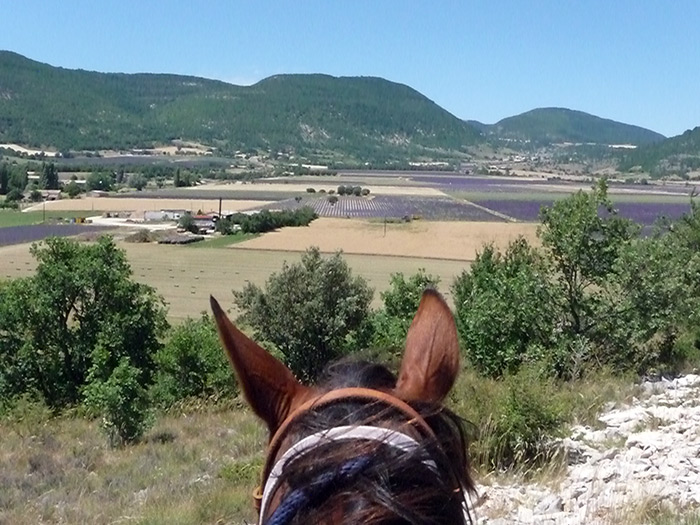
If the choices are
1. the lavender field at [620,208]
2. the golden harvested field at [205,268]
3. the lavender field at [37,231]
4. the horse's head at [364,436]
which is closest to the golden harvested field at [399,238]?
the golden harvested field at [205,268]

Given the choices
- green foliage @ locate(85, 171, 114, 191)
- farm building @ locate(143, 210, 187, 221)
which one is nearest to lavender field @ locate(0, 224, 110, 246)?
farm building @ locate(143, 210, 187, 221)

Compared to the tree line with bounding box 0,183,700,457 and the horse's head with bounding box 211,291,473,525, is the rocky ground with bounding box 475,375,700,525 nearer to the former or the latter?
the tree line with bounding box 0,183,700,457

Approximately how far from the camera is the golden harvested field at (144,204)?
89.2 meters

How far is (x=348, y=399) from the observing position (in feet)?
4.50

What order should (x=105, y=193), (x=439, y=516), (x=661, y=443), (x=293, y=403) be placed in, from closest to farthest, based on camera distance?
(x=439, y=516) → (x=293, y=403) → (x=661, y=443) → (x=105, y=193)

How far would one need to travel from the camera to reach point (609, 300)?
467 inches

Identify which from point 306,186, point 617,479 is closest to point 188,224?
point 306,186

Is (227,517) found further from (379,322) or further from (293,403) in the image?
(379,322)

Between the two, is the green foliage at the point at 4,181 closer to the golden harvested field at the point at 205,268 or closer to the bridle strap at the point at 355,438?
the golden harvested field at the point at 205,268

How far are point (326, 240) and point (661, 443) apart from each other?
56.4 metres

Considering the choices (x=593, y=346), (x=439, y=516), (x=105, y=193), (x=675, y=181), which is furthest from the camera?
(x=675, y=181)

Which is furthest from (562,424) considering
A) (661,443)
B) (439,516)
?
(439,516)

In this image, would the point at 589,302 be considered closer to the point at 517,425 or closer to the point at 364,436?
the point at 517,425

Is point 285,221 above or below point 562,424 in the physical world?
below
